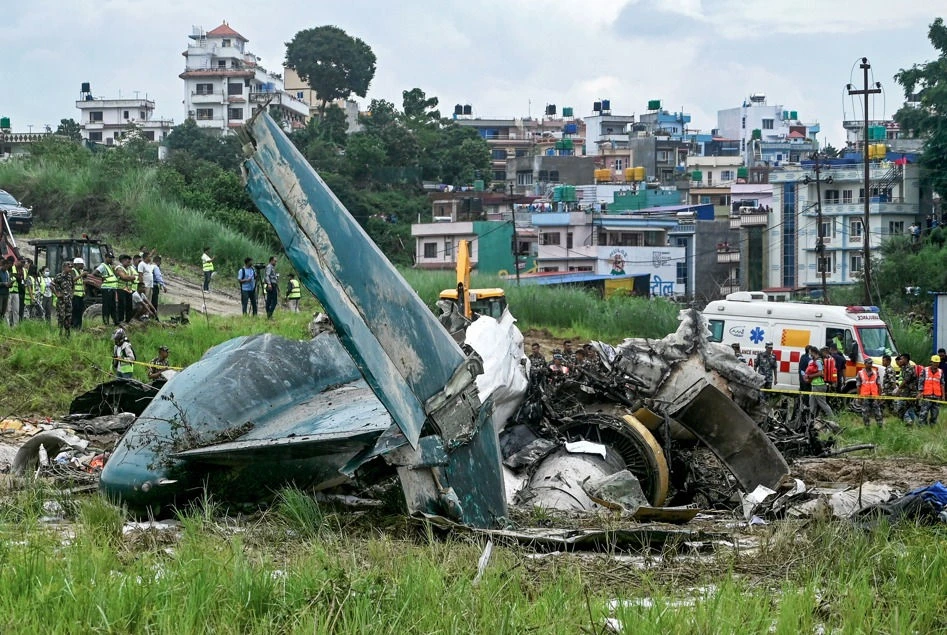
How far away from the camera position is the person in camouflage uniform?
20.4 metres

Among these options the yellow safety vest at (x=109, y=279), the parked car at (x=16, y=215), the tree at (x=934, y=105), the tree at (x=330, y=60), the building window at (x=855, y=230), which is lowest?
the yellow safety vest at (x=109, y=279)

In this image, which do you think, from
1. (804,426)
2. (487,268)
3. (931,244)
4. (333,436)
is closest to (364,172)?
(487,268)

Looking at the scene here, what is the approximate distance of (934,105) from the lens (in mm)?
62906

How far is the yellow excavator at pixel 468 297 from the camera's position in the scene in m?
18.2

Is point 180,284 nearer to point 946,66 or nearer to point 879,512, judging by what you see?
point 879,512

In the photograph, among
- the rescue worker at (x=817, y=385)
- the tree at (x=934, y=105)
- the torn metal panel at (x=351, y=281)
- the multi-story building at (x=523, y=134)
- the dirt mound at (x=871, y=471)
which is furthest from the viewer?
the multi-story building at (x=523, y=134)

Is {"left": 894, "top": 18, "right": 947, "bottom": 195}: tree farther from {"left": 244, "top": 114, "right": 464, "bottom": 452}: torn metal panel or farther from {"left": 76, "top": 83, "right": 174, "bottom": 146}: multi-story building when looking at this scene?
{"left": 76, "top": 83, "right": 174, "bottom": 146}: multi-story building

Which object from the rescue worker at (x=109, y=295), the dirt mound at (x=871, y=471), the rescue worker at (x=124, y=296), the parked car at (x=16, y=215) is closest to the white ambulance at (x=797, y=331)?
the dirt mound at (x=871, y=471)

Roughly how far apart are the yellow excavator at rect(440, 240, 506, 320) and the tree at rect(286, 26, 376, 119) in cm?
7239

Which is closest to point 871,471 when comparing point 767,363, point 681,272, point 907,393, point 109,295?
point 907,393

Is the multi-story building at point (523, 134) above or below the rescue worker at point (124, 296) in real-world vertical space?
above

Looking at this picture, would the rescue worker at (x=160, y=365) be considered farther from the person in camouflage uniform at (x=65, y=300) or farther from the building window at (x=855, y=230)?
the building window at (x=855, y=230)

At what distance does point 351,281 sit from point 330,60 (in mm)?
87698

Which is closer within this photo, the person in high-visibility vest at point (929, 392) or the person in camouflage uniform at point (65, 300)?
the person in high-visibility vest at point (929, 392)
